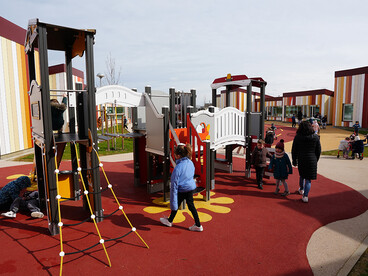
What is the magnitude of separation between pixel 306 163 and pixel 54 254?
215 inches

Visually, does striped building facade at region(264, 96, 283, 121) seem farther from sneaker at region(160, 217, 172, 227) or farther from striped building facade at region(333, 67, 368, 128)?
sneaker at region(160, 217, 172, 227)

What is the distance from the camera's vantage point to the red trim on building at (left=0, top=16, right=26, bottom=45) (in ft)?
40.0

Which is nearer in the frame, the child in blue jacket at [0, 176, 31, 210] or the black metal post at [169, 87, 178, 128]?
the child in blue jacket at [0, 176, 31, 210]

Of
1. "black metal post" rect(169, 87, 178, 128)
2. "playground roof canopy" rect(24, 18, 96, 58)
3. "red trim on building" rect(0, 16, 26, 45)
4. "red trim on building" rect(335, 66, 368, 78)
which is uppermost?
"red trim on building" rect(0, 16, 26, 45)

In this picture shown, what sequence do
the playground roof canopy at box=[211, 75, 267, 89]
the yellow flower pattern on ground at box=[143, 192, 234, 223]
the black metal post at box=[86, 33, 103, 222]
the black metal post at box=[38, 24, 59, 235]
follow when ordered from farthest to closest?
the playground roof canopy at box=[211, 75, 267, 89], the yellow flower pattern on ground at box=[143, 192, 234, 223], the black metal post at box=[86, 33, 103, 222], the black metal post at box=[38, 24, 59, 235]

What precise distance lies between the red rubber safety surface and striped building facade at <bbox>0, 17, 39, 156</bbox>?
29.7 ft

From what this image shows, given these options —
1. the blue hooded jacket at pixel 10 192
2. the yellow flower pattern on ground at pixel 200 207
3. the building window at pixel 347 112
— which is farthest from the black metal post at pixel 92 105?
the building window at pixel 347 112

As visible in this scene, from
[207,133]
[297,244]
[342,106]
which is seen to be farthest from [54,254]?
[342,106]

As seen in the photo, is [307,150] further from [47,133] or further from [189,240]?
[47,133]

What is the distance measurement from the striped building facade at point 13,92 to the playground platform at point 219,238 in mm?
9040

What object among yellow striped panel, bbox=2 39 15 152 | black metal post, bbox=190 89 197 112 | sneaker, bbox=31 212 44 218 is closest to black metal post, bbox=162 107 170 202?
black metal post, bbox=190 89 197 112

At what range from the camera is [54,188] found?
4680 millimetres

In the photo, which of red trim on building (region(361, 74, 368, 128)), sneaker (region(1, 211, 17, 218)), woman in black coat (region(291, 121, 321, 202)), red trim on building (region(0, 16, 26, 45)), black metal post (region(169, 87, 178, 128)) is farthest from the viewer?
red trim on building (region(361, 74, 368, 128))

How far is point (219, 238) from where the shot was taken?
4477 millimetres
